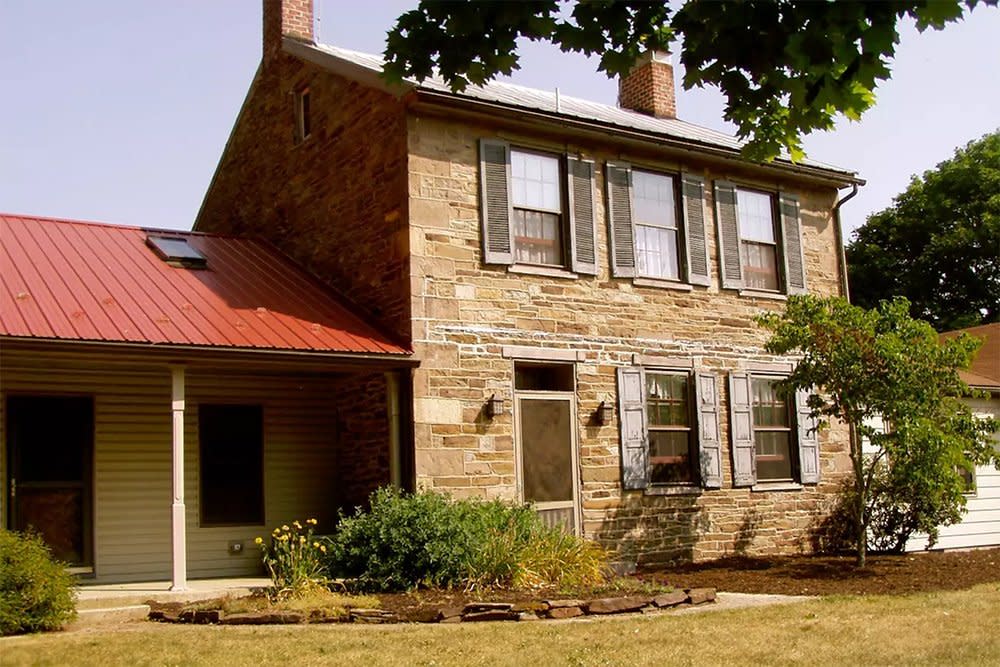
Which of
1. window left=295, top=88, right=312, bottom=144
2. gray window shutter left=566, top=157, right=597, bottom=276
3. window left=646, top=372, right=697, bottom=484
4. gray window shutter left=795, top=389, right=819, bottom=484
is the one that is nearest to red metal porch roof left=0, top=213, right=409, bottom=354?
window left=295, top=88, right=312, bottom=144

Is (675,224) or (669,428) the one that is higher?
(675,224)

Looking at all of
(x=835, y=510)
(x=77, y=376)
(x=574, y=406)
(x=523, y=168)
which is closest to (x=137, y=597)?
(x=77, y=376)

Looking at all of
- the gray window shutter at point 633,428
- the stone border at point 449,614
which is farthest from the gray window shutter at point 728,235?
the stone border at point 449,614

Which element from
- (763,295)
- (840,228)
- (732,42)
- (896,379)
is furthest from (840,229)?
(732,42)

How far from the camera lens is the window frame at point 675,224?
51.5 feet

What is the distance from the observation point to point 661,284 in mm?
15805

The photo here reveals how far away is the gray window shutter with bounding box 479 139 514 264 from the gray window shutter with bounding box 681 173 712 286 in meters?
3.05

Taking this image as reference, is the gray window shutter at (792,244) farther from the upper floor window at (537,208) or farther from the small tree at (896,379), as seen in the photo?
Result: the upper floor window at (537,208)

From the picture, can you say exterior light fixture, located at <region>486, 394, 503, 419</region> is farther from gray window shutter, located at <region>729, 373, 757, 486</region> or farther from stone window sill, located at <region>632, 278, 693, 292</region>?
gray window shutter, located at <region>729, 373, 757, 486</region>

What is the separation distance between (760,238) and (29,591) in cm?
1172

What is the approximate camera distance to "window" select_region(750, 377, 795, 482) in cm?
1669

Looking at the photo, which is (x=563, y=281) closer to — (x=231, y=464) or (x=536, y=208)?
(x=536, y=208)

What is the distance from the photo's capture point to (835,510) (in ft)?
57.4

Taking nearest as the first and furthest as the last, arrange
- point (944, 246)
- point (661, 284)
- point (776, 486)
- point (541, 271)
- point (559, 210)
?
point (541, 271)
point (559, 210)
point (661, 284)
point (776, 486)
point (944, 246)
